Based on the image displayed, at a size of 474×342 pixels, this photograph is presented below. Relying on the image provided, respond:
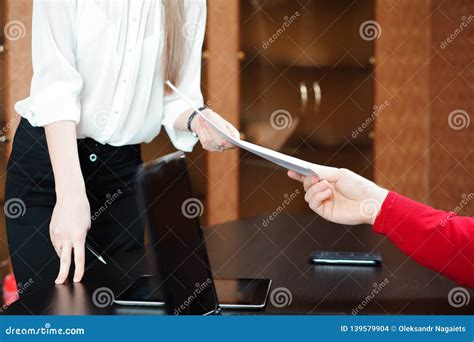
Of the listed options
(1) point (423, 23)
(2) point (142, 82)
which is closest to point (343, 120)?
(1) point (423, 23)

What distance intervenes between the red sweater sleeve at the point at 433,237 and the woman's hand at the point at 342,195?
6 centimetres

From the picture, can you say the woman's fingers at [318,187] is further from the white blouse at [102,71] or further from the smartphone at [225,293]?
the white blouse at [102,71]

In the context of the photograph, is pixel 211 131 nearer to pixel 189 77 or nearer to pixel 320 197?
pixel 189 77

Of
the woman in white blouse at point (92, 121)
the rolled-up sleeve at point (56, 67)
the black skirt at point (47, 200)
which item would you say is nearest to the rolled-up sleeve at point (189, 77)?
the woman in white blouse at point (92, 121)

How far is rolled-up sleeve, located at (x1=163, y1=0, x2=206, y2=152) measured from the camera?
5.63 ft

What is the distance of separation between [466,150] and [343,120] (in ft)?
1.02

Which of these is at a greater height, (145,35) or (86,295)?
(145,35)

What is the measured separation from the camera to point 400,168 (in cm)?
187

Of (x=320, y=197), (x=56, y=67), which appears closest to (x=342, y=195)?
(x=320, y=197)

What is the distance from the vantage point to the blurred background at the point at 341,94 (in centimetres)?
181

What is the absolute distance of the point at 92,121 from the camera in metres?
1.68

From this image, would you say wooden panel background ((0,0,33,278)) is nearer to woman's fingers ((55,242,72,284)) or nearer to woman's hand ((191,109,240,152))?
woman's fingers ((55,242,72,284))
